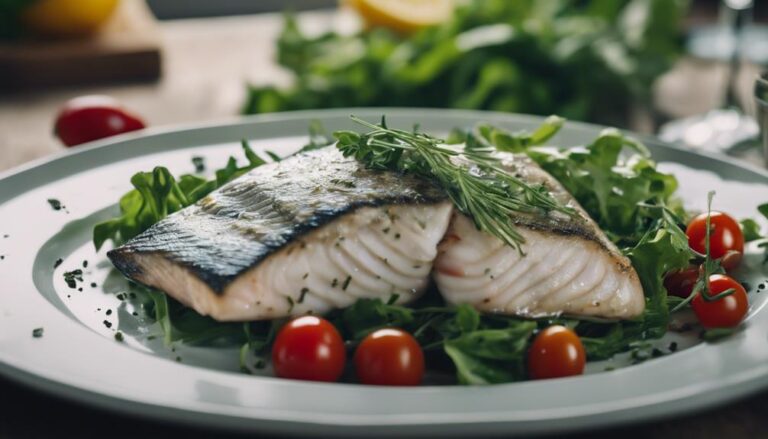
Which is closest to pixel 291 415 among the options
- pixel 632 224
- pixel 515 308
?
pixel 515 308

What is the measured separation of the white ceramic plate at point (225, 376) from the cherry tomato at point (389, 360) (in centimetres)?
15

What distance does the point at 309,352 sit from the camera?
2377 millimetres

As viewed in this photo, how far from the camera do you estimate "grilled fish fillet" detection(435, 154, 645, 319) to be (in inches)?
109

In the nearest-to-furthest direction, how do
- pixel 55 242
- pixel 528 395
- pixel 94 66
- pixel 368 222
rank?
pixel 528 395
pixel 368 222
pixel 55 242
pixel 94 66

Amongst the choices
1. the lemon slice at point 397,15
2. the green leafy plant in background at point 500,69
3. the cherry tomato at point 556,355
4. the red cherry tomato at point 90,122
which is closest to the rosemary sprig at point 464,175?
the cherry tomato at point 556,355

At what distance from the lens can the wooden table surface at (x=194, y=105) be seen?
232 centimetres

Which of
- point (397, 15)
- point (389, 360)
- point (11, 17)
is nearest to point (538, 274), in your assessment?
point (389, 360)

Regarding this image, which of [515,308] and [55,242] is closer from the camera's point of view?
[515,308]

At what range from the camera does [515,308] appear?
279cm

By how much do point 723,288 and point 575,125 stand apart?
1.61m

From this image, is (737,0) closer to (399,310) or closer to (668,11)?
(668,11)

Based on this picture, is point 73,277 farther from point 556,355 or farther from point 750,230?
point 750,230

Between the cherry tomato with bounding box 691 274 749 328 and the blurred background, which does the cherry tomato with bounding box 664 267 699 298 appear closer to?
the cherry tomato with bounding box 691 274 749 328

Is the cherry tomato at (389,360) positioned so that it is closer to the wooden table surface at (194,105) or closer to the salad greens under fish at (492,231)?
the salad greens under fish at (492,231)
